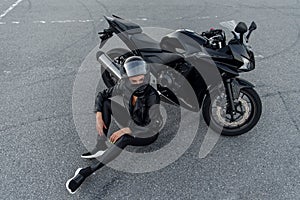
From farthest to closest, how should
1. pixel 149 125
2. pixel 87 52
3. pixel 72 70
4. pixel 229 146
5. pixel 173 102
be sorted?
pixel 87 52
pixel 72 70
pixel 173 102
pixel 229 146
pixel 149 125

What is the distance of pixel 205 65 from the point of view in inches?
116

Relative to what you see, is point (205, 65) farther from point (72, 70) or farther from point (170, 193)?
point (72, 70)

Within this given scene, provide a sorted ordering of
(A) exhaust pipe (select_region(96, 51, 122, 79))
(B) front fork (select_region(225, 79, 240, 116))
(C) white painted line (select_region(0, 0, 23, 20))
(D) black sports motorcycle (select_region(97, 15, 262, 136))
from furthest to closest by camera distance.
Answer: (C) white painted line (select_region(0, 0, 23, 20)) < (A) exhaust pipe (select_region(96, 51, 122, 79)) < (B) front fork (select_region(225, 79, 240, 116)) < (D) black sports motorcycle (select_region(97, 15, 262, 136))

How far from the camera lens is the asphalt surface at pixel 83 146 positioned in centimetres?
268

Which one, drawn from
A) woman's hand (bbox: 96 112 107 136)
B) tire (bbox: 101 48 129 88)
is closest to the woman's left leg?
woman's hand (bbox: 96 112 107 136)

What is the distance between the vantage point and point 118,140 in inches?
108

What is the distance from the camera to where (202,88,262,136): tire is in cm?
302

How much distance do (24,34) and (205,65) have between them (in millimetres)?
4132

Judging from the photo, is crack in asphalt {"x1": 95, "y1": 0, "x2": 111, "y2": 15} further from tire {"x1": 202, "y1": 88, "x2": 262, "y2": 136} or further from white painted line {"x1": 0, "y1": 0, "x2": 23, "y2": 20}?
tire {"x1": 202, "y1": 88, "x2": 262, "y2": 136}

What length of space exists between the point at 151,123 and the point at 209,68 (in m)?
0.79

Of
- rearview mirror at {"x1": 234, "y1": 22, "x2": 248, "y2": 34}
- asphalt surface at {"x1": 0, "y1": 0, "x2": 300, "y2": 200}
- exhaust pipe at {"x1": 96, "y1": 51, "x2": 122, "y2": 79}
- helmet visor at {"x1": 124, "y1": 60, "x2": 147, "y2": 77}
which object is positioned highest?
rearview mirror at {"x1": 234, "y1": 22, "x2": 248, "y2": 34}

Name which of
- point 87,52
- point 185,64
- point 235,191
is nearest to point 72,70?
point 87,52

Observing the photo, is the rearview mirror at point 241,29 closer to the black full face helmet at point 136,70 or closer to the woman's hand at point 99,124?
the black full face helmet at point 136,70

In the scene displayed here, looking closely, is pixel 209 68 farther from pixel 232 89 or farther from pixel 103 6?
pixel 103 6
